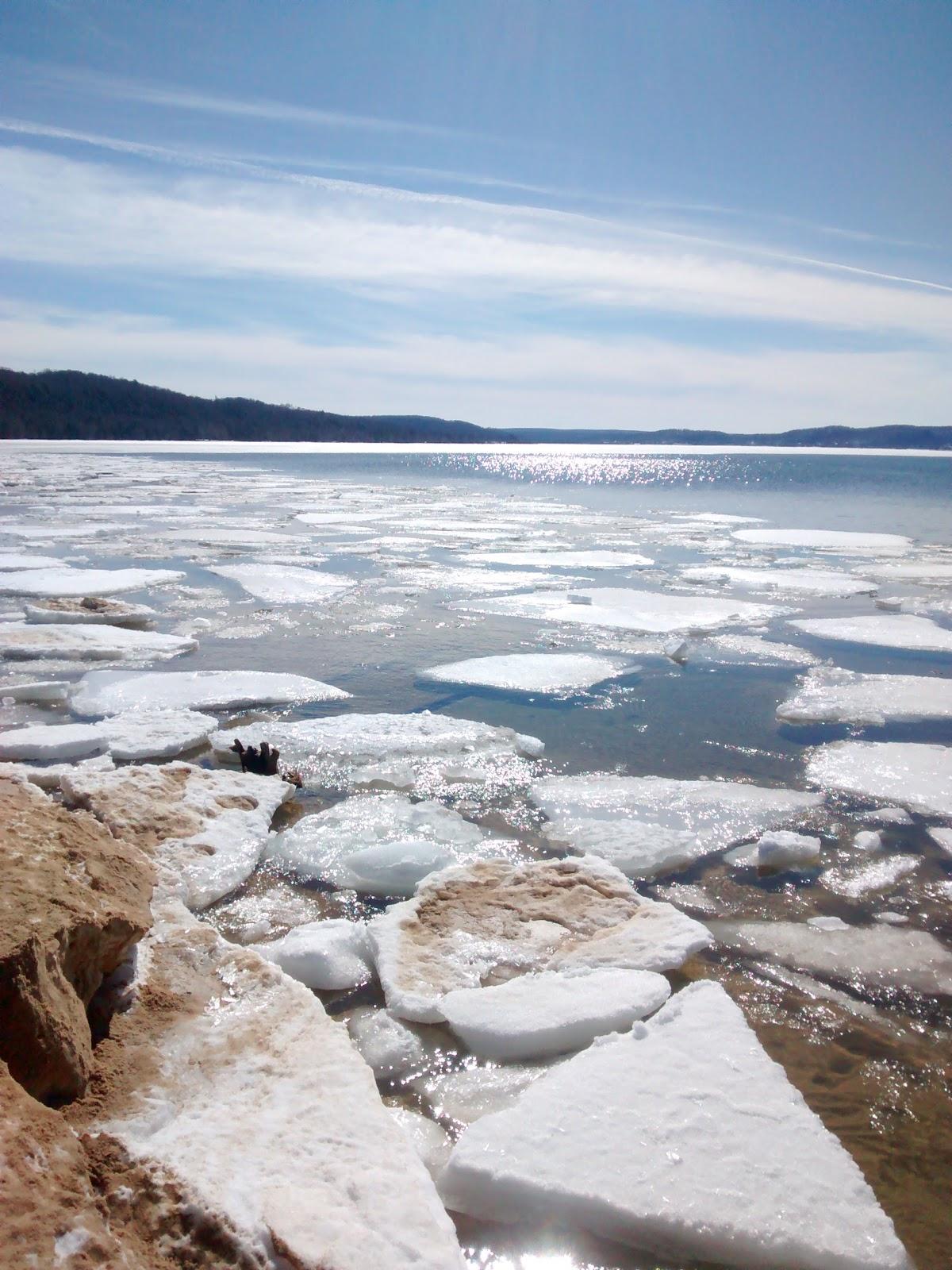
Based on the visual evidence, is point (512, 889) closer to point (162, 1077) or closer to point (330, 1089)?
point (330, 1089)

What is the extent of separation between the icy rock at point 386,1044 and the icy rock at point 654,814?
3.85 ft

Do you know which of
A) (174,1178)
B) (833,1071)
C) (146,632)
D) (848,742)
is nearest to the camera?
(174,1178)

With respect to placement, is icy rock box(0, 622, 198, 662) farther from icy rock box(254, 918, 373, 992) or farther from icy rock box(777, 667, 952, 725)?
icy rock box(777, 667, 952, 725)

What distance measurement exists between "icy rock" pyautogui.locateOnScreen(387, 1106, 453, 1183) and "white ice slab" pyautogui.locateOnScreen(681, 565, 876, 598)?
25.7 ft

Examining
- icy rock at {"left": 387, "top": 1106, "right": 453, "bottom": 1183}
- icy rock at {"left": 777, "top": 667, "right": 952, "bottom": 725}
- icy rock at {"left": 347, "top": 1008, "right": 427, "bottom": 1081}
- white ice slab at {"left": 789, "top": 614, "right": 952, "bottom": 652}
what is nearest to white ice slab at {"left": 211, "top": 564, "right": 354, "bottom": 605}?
white ice slab at {"left": 789, "top": 614, "right": 952, "bottom": 652}

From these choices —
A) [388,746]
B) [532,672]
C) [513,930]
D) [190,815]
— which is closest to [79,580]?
[532,672]

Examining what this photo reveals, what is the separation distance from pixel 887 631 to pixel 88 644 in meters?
6.15

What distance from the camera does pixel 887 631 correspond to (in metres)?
6.97

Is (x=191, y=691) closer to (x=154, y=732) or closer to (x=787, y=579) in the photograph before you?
(x=154, y=732)

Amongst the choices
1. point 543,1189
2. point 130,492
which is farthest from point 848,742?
point 130,492

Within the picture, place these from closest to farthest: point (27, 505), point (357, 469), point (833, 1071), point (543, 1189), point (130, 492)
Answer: point (543, 1189) < point (833, 1071) < point (27, 505) < point (130, 492) < point (357, 469)

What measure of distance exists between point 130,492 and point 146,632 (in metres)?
15.6

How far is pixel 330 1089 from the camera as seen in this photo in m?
1.79

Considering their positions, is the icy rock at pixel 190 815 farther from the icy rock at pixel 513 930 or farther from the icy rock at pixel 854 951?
the icy rock at pixel 854 951
